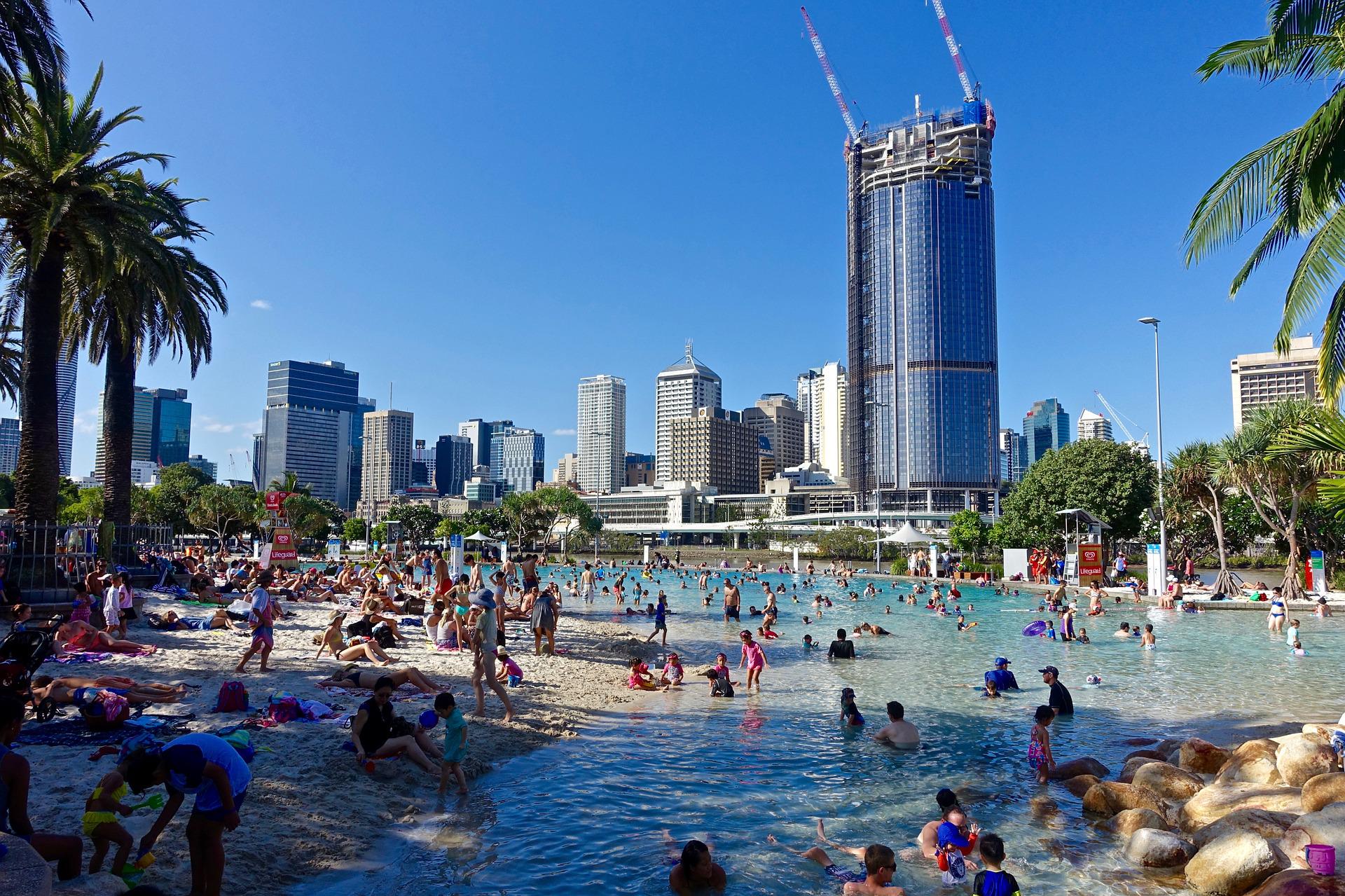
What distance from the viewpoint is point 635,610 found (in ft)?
115

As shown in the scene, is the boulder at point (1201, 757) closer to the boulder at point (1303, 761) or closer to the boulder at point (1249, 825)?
the boulder at point (1303, 761)

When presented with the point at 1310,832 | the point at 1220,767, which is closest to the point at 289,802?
the point at 1310,832

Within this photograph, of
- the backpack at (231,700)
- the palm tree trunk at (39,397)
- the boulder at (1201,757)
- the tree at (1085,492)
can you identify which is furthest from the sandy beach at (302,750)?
the tree at (1085,492)

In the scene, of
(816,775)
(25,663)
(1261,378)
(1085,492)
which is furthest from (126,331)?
(1261,378)

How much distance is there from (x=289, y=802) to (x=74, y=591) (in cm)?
1296

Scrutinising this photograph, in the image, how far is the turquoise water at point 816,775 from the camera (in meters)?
7.89

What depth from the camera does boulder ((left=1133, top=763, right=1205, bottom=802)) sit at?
395 inches

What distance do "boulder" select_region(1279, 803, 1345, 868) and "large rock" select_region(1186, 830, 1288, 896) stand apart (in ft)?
0.74

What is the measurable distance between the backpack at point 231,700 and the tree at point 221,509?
60903mm

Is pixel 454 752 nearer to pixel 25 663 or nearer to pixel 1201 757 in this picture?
pixel 25 663

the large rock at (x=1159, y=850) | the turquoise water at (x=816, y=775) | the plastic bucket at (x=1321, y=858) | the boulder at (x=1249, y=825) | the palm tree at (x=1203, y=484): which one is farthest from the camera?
the palm tree at (x=1203, y=484)

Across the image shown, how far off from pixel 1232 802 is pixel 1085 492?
4906 cm

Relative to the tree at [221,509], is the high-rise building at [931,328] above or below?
above

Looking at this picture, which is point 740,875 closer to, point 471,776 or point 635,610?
point 471,776
